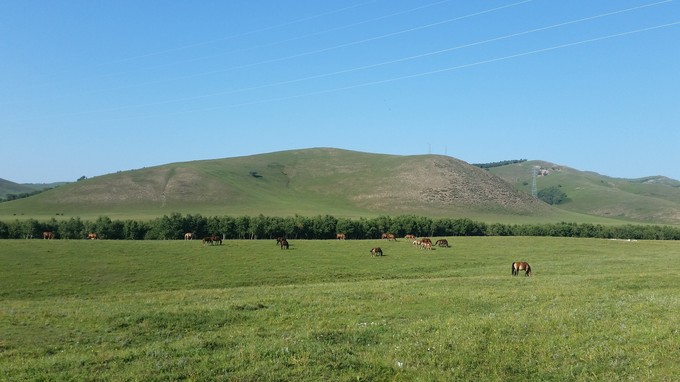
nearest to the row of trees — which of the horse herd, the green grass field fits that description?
the horse herd

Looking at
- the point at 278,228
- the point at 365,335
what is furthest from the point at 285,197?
the point at 365,335

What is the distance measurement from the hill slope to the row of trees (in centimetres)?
5550

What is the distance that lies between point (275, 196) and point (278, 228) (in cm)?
10010

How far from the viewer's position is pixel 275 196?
17938cm

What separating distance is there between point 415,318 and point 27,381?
11241mm

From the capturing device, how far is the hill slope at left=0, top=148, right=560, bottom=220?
479 ft

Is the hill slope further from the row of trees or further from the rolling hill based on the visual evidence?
→ the row of trees

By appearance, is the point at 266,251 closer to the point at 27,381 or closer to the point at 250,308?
the point at 250,308

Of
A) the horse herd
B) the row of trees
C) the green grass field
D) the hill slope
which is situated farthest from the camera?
the hill slope

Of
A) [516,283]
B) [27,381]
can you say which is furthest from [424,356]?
[516,283]

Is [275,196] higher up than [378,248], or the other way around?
[275,196]

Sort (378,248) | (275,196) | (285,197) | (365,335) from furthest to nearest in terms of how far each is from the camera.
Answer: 1. (285,197)
2. (275,196)
3. (378,248)
4. (365,335)

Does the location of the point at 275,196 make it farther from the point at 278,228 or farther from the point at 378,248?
the point at 378,248

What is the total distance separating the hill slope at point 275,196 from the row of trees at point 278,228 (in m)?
55.5
